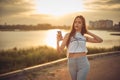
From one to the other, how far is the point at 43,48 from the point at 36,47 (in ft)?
0.49

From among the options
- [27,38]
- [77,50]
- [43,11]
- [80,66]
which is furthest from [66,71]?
[80,66]

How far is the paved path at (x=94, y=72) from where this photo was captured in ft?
21.2

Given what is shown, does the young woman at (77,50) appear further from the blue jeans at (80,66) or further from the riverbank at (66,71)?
the riverbank at (66,71)

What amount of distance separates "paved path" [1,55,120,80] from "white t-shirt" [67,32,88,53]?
4.35 feet

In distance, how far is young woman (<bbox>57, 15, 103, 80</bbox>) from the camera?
16.8 ft

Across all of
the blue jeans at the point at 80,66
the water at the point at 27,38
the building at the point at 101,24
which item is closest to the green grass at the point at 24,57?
the water at the point at 27,38

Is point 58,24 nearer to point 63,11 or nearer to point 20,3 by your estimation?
point 63,11

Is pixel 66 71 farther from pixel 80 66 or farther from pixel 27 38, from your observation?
pixel 80 66

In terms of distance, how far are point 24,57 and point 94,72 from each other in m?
1.47

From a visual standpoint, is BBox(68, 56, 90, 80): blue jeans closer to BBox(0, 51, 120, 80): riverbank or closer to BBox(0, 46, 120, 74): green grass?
BBox(0, 51, 120, 80): riverbank

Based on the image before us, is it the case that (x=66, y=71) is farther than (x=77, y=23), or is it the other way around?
(x=66, y=71)

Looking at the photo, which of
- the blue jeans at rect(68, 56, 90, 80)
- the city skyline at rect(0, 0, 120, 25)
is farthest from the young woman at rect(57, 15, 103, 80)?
the city skyline at rect(0, 0, 120, 25)

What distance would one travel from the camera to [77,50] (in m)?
5.31

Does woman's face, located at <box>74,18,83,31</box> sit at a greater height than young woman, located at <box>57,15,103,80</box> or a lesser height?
greater
